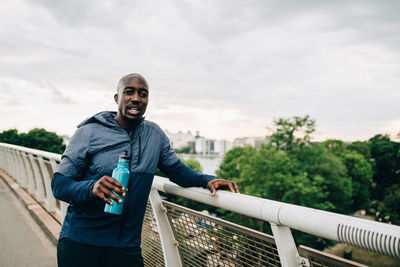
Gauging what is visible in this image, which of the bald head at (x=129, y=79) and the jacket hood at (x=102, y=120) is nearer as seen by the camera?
the jacket hood at (x=102, y=120)

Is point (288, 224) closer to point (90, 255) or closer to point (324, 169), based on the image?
point (90, 255)

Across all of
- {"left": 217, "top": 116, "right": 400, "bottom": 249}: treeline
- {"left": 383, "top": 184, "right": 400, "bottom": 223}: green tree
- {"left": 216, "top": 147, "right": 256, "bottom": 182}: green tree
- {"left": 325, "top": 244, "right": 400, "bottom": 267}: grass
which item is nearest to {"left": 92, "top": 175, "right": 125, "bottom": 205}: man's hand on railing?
{"left": 217, "top": 116, "right": 400, "bottom": 249}: treeline

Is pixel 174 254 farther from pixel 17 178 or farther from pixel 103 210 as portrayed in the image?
pixel 17 178

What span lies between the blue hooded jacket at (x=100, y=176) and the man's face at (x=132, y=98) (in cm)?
12

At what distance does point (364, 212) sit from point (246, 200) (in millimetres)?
60529

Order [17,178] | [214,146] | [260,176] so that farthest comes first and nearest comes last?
1. [214,146]
2. [260,176]
3. [17,178]

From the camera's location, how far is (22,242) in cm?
409

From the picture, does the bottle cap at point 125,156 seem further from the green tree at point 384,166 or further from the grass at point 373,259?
the green tree at point 384,166

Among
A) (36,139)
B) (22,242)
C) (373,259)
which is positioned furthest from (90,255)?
(36,139)

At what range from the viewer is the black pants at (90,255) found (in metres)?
1.81

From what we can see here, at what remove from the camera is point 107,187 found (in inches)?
63.9

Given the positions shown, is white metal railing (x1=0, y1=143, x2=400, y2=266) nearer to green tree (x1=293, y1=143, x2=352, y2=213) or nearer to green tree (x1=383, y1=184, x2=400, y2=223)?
green tree (x1=293, y1=143, x2=352, y2=213)

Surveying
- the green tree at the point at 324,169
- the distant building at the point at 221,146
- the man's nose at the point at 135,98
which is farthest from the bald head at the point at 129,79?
the distant building at the point at 221,146

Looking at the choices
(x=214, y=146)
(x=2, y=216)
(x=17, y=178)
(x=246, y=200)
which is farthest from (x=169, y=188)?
(x=214, y=146)
